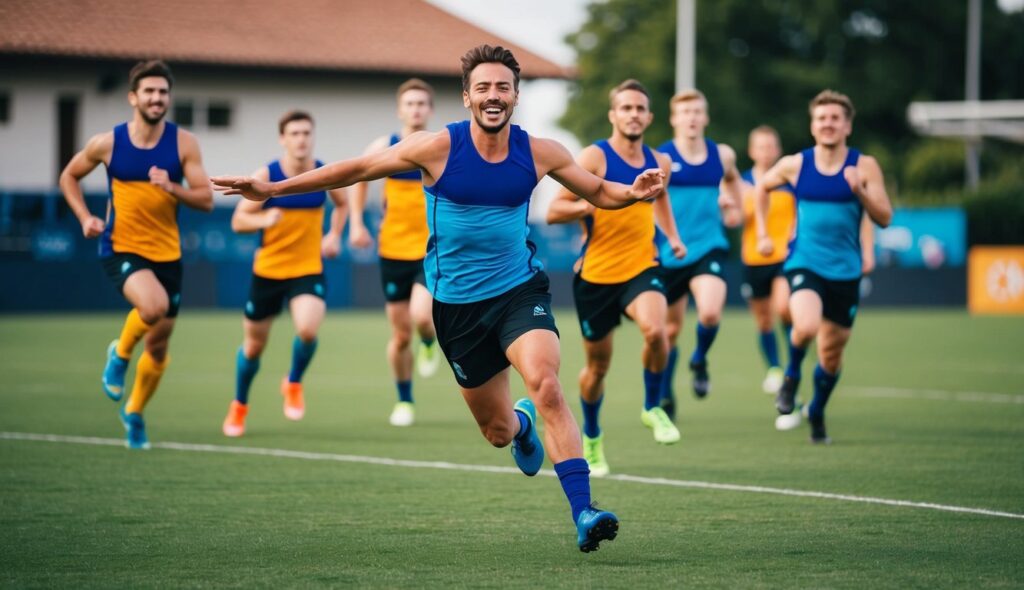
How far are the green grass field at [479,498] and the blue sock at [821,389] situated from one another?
28cm

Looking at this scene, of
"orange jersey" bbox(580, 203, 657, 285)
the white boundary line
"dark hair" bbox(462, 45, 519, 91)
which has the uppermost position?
"dark hair" bbox(462, 45, 519, 91)

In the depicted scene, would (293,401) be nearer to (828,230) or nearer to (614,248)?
(614,248)

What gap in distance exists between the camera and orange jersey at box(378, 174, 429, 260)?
12.6m

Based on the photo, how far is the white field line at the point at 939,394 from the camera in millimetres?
14469

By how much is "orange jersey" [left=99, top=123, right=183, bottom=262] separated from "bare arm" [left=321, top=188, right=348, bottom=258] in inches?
63.4

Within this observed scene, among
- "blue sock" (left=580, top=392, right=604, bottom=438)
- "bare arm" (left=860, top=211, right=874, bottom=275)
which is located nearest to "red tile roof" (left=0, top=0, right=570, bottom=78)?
"bare arm" (left=860, top=211, right=874, bottom=275)

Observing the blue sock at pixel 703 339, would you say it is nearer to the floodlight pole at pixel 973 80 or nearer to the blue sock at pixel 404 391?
the blue sock at pixel 404 391

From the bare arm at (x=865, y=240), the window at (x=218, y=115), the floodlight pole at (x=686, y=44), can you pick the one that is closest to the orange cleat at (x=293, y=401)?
the bare arm at (x=865, y=240)

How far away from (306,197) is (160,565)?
19.3 feet

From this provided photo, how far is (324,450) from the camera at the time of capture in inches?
420

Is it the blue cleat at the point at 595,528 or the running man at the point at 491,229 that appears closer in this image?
the blue cleat at the point at 595,528

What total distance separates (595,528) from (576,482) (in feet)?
1.15

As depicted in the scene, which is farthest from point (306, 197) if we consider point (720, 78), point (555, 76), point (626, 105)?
point (720, 78)

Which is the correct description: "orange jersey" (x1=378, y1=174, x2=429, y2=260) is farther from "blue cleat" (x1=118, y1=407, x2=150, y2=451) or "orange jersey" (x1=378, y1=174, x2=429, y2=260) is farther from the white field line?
the white field line
